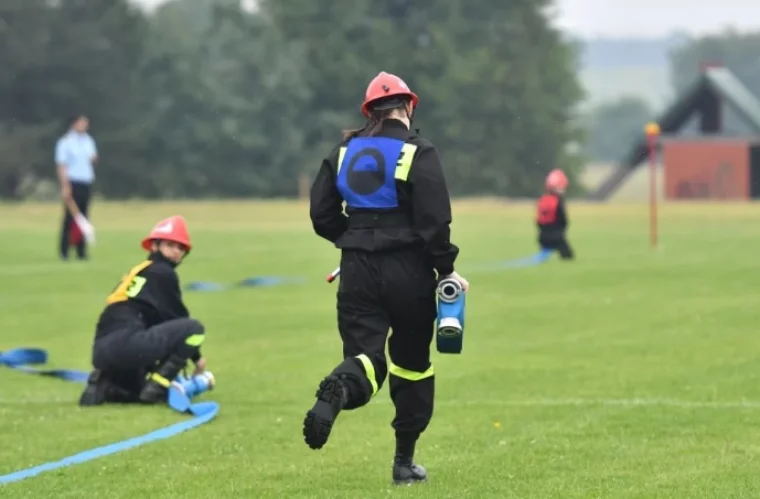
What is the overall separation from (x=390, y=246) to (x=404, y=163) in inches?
15.3

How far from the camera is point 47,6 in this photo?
236 ft

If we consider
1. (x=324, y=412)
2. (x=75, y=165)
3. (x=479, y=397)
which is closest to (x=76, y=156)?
(x=75, y=165)

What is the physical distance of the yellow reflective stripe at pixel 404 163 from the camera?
7406 millimetres

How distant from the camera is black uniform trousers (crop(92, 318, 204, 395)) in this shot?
10.6 meters

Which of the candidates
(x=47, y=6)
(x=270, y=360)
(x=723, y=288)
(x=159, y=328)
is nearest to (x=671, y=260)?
(x=723, y=288)

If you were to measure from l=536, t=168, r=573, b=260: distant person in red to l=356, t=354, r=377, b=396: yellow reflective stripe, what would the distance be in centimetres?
1880

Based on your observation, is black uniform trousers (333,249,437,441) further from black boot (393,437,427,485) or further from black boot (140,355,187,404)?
black boot (140,355,187,404)

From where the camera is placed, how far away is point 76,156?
25562 millimetres

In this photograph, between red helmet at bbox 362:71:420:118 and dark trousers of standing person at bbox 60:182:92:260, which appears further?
dark trousers of standing person at bbox 60:182:92:260

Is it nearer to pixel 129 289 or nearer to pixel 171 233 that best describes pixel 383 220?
pixel 171 233

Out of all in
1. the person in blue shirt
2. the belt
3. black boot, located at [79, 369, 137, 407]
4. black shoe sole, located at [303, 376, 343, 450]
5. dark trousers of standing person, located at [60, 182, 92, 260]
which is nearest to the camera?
black shoe sole, located at [303, 376, 343, 450]

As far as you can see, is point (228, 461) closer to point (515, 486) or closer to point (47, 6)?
point (515, 486)

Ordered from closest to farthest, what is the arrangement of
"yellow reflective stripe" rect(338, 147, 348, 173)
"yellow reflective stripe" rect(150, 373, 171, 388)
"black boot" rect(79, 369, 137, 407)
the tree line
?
1. "yellow reflective stripe" rect(338, 147, 348, 173)
2. "yellow reflective stripe" rect(150, 373, 171, 388)
3. "black boot" rect(79, 369, 137, 407)
4. the tree line

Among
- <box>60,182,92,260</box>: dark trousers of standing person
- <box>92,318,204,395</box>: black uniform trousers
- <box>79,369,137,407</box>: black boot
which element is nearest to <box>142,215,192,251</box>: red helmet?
<box>92,318,204,395</box>: black uniform trousers
